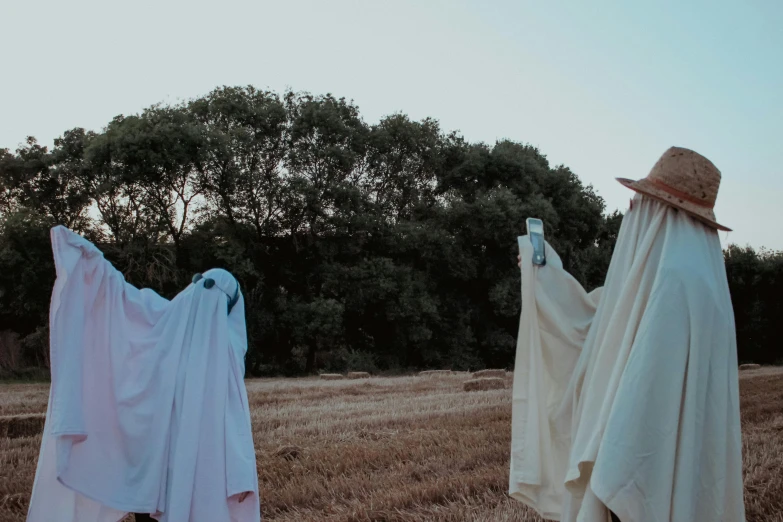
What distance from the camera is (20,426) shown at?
880cm

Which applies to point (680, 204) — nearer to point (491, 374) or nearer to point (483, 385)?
point (483, 385)

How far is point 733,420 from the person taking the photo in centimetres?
314

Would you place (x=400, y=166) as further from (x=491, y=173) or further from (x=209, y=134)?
(x=209, y=134)

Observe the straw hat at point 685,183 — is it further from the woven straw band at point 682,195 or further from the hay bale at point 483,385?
the hay bale at point 483,385

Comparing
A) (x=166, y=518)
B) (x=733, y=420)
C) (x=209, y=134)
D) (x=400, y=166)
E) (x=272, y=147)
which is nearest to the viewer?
(x=733, y=420)

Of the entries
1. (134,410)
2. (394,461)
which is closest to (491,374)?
(394,461)

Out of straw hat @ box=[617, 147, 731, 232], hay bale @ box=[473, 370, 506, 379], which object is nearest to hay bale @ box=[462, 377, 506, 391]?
hay bale @ box=[473, 370, 506, 379]

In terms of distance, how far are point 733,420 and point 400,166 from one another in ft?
92.3

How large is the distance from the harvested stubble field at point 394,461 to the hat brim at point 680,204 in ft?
7.61

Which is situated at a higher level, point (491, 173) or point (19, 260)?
point (491, 173)

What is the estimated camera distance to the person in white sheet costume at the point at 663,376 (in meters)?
2.99

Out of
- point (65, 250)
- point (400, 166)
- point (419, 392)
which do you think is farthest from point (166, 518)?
point (400, 166)

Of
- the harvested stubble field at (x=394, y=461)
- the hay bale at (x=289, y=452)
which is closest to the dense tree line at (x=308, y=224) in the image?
the harvested stubble field at (x=394, y=461)

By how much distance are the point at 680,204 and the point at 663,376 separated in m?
0.82
